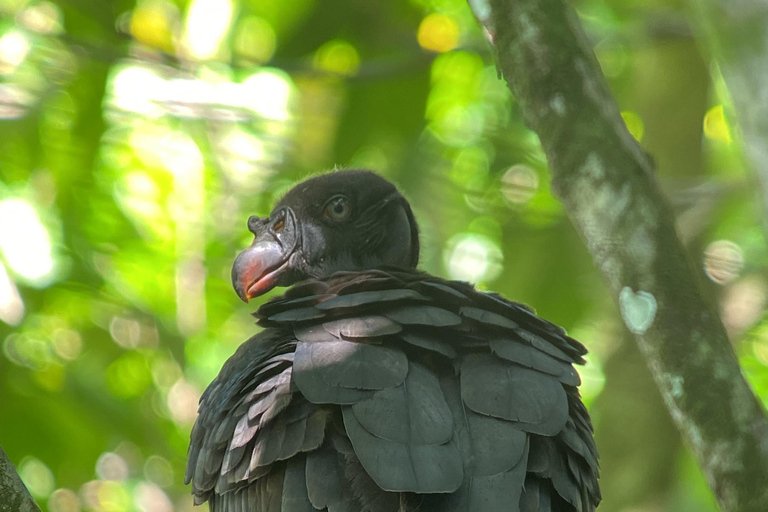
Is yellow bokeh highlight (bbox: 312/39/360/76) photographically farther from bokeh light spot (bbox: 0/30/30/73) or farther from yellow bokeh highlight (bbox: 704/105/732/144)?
yellow bokeh highlight (bbox: 704/105/732/144)

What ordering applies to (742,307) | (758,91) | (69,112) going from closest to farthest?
1. (758,91)
2. (69,112)
3. (742,307)

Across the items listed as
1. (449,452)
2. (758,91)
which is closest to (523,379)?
(449,452)

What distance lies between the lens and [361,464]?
221 centimetres

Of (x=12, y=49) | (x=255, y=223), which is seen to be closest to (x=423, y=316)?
(x=255, y=223)

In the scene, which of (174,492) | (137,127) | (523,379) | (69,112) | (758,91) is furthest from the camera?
(174,492)

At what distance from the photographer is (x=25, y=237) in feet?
20.5

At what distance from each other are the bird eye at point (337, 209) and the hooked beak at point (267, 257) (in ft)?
0.48

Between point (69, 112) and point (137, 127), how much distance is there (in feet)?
5.02

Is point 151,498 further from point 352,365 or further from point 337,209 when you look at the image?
point 352,365

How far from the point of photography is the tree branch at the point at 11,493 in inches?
79.7

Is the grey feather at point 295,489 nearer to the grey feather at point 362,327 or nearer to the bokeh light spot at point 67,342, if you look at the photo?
the grey feather at point 362,327

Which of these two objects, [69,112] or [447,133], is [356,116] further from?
[69,112]

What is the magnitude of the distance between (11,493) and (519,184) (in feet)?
14.2

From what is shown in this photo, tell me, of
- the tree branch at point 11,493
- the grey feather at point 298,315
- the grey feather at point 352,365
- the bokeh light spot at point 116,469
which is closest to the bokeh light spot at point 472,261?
the grey feather at point 298,315
